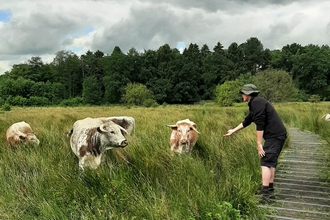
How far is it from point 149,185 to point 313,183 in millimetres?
2597

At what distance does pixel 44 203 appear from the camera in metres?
3.76

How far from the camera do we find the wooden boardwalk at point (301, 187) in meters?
3.59

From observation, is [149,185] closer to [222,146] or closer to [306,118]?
[222,146]

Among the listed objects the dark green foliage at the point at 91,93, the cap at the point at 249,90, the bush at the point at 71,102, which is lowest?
the bush at the point at 71,102

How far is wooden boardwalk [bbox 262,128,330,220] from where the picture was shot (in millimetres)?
3594

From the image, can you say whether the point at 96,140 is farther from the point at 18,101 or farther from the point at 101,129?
the point at 18,101

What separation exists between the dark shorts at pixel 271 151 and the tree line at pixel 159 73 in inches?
2003

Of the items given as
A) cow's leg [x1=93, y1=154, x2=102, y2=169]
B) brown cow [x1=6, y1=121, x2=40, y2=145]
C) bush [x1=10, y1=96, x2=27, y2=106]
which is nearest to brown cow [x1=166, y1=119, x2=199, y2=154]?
cow's leg [x1=93, y1=154, x2=102, y2=169]

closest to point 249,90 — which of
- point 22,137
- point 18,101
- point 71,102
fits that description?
point 22,137

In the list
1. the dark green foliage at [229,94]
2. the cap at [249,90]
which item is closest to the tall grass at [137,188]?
the cap at [249,90]

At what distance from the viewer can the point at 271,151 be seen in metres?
4.16

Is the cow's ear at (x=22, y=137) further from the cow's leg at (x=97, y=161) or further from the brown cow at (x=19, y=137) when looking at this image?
the cow's leg at (x=97, y=161)

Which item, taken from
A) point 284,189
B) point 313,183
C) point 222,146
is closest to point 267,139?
point 284,189

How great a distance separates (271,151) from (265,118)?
1.56ft
